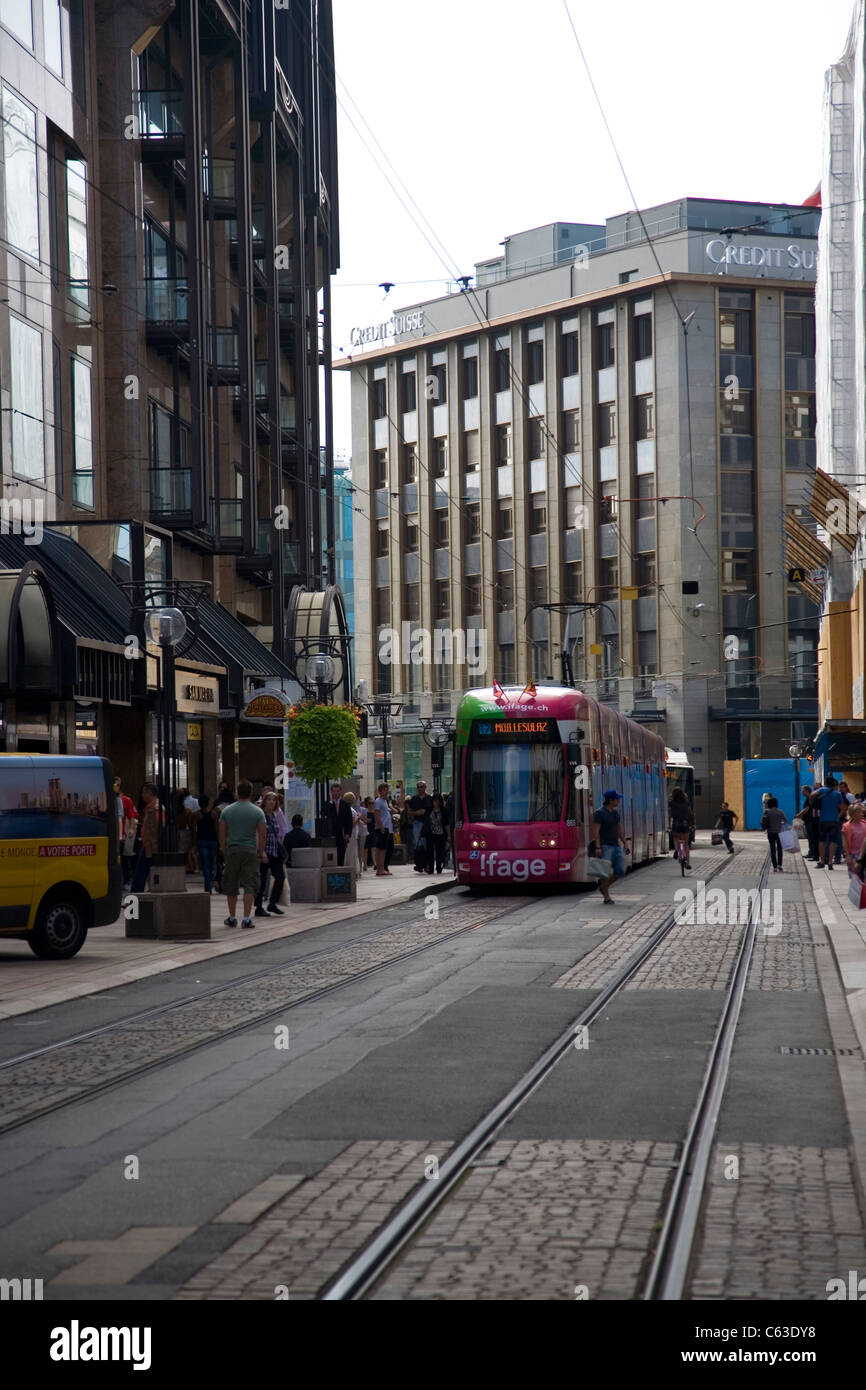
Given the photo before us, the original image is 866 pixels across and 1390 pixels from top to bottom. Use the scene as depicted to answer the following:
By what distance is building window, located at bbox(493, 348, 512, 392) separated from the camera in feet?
276

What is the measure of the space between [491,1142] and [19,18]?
25068 millimetres

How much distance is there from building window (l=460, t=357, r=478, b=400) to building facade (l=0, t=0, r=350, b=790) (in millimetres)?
35933

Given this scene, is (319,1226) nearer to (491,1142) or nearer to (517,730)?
(491,1142)

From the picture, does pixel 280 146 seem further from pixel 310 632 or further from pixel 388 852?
pixel 388 852

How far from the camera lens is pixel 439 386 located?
87.6 meters

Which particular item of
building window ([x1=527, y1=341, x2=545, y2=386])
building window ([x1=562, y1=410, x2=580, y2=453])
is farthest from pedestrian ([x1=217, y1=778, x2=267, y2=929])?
building window ([x1=527, y1=341, x2=545, y2=386])

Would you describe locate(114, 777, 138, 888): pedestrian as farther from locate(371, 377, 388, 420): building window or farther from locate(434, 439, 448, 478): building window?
locate(371, 377, 388, 420): building window

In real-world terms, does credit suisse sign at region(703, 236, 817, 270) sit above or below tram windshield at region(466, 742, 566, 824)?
above

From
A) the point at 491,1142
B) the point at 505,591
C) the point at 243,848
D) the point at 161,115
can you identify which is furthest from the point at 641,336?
the point at 491,1142

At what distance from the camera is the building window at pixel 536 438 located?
82688 millimetres

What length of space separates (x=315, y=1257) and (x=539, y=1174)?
169 centimetres

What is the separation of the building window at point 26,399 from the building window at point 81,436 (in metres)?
1.99

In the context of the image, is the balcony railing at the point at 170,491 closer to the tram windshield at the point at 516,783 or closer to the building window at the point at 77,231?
the building window at the point at 77,231
